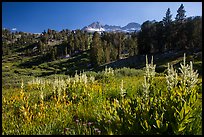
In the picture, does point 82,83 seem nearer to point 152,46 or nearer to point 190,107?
point 190,107

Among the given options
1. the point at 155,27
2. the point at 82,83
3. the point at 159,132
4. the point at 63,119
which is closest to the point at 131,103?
the point at 159,132

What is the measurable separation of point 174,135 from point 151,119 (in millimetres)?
541

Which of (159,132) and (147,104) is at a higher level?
(147,104)

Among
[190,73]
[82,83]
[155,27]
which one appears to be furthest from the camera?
[155,27]

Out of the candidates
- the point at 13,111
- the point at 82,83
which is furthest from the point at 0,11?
the point at 82,83

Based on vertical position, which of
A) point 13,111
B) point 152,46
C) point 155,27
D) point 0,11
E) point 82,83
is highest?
point 155,27

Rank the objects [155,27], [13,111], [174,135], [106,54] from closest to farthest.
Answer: [174,135]
[13,111]
[155,27]
[106,54]

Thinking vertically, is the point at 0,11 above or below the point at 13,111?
above

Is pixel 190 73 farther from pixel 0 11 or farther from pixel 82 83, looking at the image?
pixel 82 83

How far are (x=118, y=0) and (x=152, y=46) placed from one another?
8018 centimetres

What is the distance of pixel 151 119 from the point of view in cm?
555

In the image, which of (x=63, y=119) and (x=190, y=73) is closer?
(x=190, y=73)

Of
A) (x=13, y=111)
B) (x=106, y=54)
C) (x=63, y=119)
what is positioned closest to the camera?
(x=63, y=119)

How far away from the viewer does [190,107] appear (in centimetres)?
545
